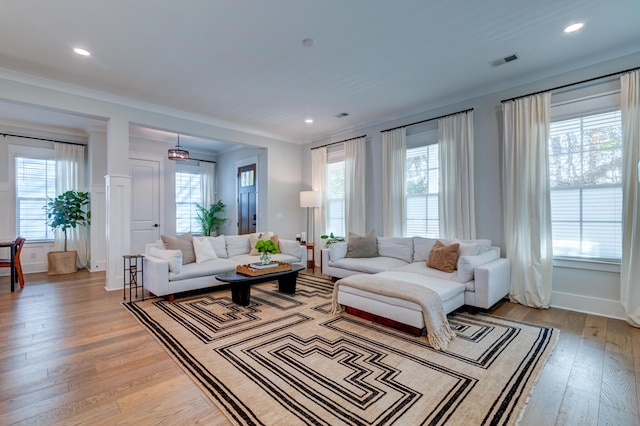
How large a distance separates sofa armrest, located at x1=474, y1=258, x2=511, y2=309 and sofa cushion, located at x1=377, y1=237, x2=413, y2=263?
1.29 meters

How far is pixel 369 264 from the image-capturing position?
4.62 metres

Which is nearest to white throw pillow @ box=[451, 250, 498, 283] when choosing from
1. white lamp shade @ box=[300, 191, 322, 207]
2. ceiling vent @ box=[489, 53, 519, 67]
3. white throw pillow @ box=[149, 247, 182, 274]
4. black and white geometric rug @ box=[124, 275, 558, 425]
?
black and white geometric rug @ box=[124, 275, 558, 425]

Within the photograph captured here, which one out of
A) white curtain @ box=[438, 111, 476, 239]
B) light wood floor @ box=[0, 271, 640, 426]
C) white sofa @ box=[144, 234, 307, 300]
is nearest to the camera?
light wood floor @ box=[0, 271, 640, 426]

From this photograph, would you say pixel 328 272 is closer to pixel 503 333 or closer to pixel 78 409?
pixel 503 333

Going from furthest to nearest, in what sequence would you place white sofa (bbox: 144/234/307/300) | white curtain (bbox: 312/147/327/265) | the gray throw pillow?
white curtain (bbox: 312/147/327/265) < the gray throw pillow < white sofa (bbox: 144/234/307/300)

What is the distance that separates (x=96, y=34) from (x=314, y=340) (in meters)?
3.70

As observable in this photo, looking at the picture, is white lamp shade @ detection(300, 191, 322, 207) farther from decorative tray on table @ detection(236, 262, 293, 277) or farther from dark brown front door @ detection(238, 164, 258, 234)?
decorative tray on table @ detection(236, 262, 293, 277)

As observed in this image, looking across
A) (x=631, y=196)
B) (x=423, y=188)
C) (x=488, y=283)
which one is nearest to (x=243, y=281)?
(x=488, y=283)

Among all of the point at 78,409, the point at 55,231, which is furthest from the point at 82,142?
the point at 78,409

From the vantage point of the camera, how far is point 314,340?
2.86 meters

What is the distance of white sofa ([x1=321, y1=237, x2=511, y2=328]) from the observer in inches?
122

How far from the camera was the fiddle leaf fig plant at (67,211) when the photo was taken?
5840 mm

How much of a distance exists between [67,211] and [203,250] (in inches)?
130

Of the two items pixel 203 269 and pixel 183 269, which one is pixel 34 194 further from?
pixel 203 269
